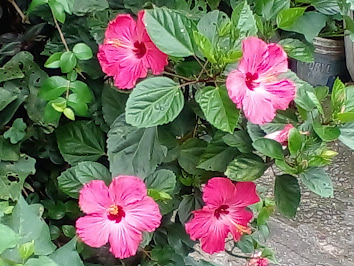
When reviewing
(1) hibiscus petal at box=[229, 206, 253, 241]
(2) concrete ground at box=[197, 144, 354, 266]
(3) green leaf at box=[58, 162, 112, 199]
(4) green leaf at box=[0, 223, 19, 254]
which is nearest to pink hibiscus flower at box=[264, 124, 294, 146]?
(1) hibiscus petal at box=[229, 206, 253, 241]

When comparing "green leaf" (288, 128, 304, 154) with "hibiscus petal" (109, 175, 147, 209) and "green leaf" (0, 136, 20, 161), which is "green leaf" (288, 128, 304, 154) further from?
"green leaf" (0, 136, 20, 161)

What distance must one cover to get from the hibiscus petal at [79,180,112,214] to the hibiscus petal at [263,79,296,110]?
0.24m

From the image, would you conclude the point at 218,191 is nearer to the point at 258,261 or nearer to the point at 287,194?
the point at 287,194

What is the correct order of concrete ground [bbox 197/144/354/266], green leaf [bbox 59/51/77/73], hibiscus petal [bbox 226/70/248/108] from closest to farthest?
1. hibiscus petal [bbox 226/70/248/108]
2. green leaf [bbox 59/51/77/73]
3. concrete ground [bbox 197/144/354/266]

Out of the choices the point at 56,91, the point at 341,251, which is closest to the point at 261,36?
the point at 56,91

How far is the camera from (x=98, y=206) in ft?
2.41

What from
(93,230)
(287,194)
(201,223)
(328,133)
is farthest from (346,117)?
(93,230)

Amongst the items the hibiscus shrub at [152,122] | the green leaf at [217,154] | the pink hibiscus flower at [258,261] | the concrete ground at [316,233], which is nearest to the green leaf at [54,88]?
the hibiscus shrub at [152,122]

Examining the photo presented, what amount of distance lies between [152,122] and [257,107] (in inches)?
4.8

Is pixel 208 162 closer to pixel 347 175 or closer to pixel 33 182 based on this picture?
pixel 33 182

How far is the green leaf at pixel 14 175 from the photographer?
0.82m

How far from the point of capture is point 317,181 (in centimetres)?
75

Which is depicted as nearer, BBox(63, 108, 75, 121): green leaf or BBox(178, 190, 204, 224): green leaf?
BBox(63, 108, 75, 121): green leaf

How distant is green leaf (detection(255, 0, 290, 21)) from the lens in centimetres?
81
